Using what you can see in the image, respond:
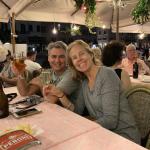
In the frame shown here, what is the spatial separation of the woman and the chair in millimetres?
83

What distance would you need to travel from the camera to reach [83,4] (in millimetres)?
3295

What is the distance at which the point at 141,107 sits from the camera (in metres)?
1.73

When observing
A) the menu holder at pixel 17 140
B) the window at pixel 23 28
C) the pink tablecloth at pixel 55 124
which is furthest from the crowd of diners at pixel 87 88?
the window at pixel 23 28

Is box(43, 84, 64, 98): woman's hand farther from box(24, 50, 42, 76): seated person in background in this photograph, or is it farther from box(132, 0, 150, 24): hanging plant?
box(132, 0, 150, 24): hanging plant

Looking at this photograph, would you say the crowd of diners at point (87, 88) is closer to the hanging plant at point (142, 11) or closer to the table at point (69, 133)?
the table at point (69, 133)

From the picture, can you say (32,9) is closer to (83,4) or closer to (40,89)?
(83,4)

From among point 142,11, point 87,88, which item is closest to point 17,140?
point 87,88

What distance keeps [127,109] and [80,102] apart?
448 mm

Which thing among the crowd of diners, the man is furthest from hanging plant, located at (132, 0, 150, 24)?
the man

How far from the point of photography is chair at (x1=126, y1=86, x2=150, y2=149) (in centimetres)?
166

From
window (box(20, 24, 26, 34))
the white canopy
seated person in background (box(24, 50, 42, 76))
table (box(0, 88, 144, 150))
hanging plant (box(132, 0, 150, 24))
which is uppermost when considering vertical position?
window (box(20, 24, 26, 34))

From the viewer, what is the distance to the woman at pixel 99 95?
62.8 inches

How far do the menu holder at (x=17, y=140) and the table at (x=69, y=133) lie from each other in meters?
0.05

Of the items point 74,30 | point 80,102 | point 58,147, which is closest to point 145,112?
point 80,102
